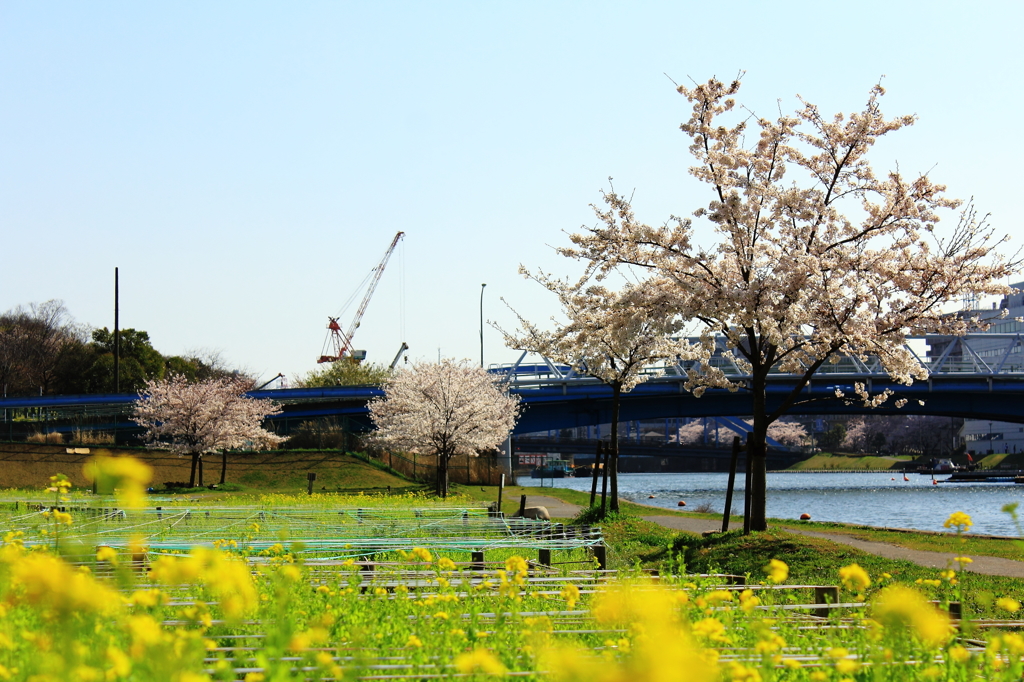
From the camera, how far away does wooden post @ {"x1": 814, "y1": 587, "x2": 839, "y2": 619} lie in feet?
27.8

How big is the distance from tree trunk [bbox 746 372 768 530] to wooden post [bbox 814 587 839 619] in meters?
8.45

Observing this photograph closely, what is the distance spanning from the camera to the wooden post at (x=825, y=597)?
334 inches

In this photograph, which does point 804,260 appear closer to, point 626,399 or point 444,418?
point 444,418

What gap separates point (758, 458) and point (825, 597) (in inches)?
369

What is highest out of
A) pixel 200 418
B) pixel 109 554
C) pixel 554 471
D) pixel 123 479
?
pixel 123 479

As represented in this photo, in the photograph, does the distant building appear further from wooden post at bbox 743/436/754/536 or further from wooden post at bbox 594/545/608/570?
wooden post at bbox 594/545/608/570

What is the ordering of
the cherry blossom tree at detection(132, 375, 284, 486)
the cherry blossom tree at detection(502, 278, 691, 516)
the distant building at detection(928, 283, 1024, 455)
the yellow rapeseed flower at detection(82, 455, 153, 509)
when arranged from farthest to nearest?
the distant building at detection(928, 283, 1024, 455), the cherry blossom tree at detection(132, 375, 284, 486), the cherry blossom tree at detection(502, 278, 691, 516), the yellow rapeseed flower at detection(82, 455, 153, 509)

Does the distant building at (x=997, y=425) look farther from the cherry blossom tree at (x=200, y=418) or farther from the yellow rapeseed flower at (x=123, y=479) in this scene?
the yellow rapeseed flower at (x=123, y=479)

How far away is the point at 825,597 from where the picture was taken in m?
8.52

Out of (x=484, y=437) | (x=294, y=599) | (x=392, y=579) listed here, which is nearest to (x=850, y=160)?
(x=392, y=579)

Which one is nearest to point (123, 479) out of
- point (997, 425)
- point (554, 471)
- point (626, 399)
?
point (626, 399)

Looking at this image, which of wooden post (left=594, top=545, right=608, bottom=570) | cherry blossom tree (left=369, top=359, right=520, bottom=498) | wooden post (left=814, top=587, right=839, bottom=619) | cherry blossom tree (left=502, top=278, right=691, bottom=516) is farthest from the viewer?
cherry blossom tree (left=369, top=359, right=520, bottom=498)

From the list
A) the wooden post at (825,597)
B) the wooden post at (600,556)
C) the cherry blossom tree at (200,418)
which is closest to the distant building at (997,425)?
the cherry blossom tree at (200,418)

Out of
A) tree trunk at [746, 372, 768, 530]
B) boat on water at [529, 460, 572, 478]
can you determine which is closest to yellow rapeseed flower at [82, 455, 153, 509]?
tree trunk at [746, 372, 768, 530]
